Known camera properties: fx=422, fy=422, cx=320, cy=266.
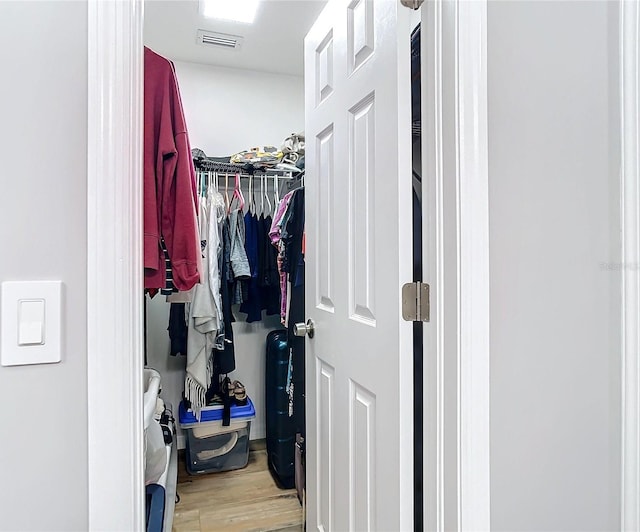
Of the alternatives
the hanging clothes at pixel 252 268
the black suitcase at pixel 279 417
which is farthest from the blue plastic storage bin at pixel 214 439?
the hanging clothes at pixel 252 268

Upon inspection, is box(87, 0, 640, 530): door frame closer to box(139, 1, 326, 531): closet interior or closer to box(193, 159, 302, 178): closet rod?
box(139, 1, 326, 531): closet interior

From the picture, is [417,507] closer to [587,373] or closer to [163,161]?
[587,373]

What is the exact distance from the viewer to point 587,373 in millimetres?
984

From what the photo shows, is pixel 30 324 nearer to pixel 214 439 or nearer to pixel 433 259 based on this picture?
pixel 433 259

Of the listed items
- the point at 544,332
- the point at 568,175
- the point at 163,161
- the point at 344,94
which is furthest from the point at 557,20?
the point at 163,161

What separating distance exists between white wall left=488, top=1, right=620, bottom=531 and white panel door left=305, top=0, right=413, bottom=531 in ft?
0.63

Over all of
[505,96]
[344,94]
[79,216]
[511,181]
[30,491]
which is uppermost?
[344,94]

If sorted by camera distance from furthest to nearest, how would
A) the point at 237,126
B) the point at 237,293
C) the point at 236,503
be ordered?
the point at 237,126 → the point at 237,293 → the point at 236,503

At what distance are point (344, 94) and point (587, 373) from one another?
0.97 metres

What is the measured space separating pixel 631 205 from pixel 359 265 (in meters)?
0.65

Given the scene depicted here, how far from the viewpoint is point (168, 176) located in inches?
41.0

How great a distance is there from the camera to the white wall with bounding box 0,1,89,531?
0.62m

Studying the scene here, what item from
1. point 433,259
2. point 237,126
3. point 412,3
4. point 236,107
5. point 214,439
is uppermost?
point 236,107

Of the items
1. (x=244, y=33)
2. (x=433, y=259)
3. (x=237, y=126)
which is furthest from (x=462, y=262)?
(x=237, y=126)
